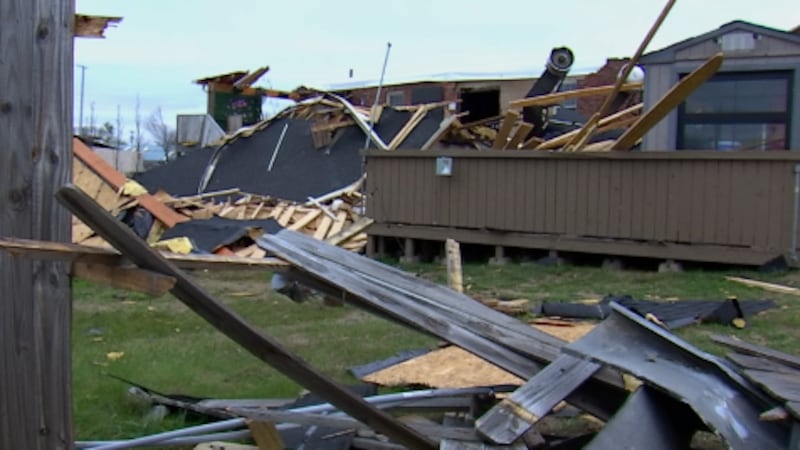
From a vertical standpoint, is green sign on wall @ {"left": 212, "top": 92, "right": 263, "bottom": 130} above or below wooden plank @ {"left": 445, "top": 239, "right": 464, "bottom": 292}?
above

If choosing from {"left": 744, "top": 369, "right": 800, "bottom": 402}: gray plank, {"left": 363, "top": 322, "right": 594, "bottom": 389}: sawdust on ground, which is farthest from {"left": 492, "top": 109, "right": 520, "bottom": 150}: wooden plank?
{"left": 744, "top": 369, "right": 800, "bottom": 402}: gray plank

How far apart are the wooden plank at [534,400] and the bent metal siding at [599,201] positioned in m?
8.43

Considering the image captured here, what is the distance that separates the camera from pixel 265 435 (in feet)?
12.9

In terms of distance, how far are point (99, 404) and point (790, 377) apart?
13.4 feet

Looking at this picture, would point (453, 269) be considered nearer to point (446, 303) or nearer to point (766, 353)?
point (446, 303)

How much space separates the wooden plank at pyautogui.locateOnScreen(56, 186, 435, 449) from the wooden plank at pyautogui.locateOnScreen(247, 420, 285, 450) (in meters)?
1.07

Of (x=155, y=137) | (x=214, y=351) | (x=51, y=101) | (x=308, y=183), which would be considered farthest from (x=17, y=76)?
(x=155, y=137)

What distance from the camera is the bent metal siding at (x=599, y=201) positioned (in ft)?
35.7

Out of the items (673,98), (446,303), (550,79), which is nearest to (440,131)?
(550,79)

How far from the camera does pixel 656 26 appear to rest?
1130 cm

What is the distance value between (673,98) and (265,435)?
8248mm

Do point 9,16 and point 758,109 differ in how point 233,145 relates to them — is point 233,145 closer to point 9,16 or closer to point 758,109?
point 758,109

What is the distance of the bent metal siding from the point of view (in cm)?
1088

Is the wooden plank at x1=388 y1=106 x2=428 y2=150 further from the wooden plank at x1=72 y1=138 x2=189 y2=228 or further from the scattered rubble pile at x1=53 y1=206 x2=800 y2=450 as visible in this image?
the scattered rubble pile at x1=53 y1=206 x2=800 y2=450
